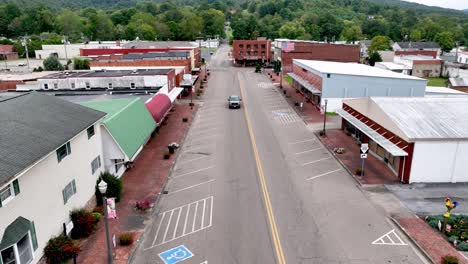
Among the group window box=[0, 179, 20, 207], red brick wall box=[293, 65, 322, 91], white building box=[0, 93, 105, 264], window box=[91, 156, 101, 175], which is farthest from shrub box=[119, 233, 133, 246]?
red brick wall box=[293, 65, 322, 91]

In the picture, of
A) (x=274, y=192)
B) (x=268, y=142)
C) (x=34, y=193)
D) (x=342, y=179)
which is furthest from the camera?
(x=268, y=142)

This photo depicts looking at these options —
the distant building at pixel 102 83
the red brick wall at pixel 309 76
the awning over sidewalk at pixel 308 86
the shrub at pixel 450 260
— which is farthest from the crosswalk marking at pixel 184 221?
the red brick wall at pixel 309 76

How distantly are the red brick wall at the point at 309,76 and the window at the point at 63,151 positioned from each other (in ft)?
125

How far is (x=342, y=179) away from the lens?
27750 millimetres

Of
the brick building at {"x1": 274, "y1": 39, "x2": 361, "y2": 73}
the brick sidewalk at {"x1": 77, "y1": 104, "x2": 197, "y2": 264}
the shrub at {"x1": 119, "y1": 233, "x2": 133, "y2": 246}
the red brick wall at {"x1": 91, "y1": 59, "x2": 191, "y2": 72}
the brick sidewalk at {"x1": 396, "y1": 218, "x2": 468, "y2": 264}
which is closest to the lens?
the brick sidewalk at {"x1": 396, "y1": 218, "x2": 468, "y2": 264}

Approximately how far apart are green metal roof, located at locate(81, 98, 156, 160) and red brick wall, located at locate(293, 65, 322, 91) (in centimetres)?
2697

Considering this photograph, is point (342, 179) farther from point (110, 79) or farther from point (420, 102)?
point (110, 79)

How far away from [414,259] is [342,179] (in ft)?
33.6

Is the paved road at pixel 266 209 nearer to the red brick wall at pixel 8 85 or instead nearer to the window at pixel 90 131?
the window at pixel 90 131

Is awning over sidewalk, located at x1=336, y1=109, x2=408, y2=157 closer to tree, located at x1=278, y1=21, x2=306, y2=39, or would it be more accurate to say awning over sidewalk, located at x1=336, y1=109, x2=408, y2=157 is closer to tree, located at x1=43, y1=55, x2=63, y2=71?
tree, located at x1=43, y1=55, x2=63, y2=71

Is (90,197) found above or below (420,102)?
A: below

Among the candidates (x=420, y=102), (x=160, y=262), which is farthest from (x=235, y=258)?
(x=420, y=102)

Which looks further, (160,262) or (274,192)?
(274,192)

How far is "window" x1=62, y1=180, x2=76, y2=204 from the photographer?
63.0ft
